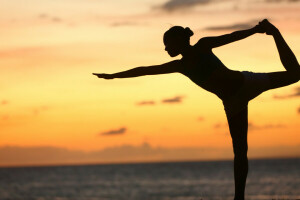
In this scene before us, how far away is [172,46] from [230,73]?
85cm

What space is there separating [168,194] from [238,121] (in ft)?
167

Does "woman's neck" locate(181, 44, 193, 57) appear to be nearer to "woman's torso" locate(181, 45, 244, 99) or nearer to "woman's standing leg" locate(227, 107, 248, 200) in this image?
"woman's torso" locate(181, 45, 244, 99)

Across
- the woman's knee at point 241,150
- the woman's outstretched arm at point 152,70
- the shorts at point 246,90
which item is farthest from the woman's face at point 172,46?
the woman's knee at point 241,150

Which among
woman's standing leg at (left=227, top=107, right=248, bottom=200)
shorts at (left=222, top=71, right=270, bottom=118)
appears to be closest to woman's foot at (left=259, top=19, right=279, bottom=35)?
shorts at (left=222, top=71, right=270, bottom=118)

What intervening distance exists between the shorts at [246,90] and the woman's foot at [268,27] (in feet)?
2.07

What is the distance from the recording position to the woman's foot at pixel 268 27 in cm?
839

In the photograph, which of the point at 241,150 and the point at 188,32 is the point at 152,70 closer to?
the point at 188,32

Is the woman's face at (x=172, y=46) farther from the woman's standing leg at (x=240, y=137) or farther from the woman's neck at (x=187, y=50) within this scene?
the woman's standing leg at (x=240, y=137)

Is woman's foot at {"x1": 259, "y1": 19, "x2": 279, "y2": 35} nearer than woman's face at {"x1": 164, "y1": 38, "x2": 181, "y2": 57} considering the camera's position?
Yes

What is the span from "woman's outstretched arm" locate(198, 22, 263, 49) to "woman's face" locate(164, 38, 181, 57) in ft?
1.22

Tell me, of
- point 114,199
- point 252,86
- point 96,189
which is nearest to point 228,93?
point 252,86

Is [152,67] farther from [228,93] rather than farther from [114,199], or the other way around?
[114,199]

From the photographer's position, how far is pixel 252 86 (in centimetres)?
877

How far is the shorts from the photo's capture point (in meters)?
8.76
